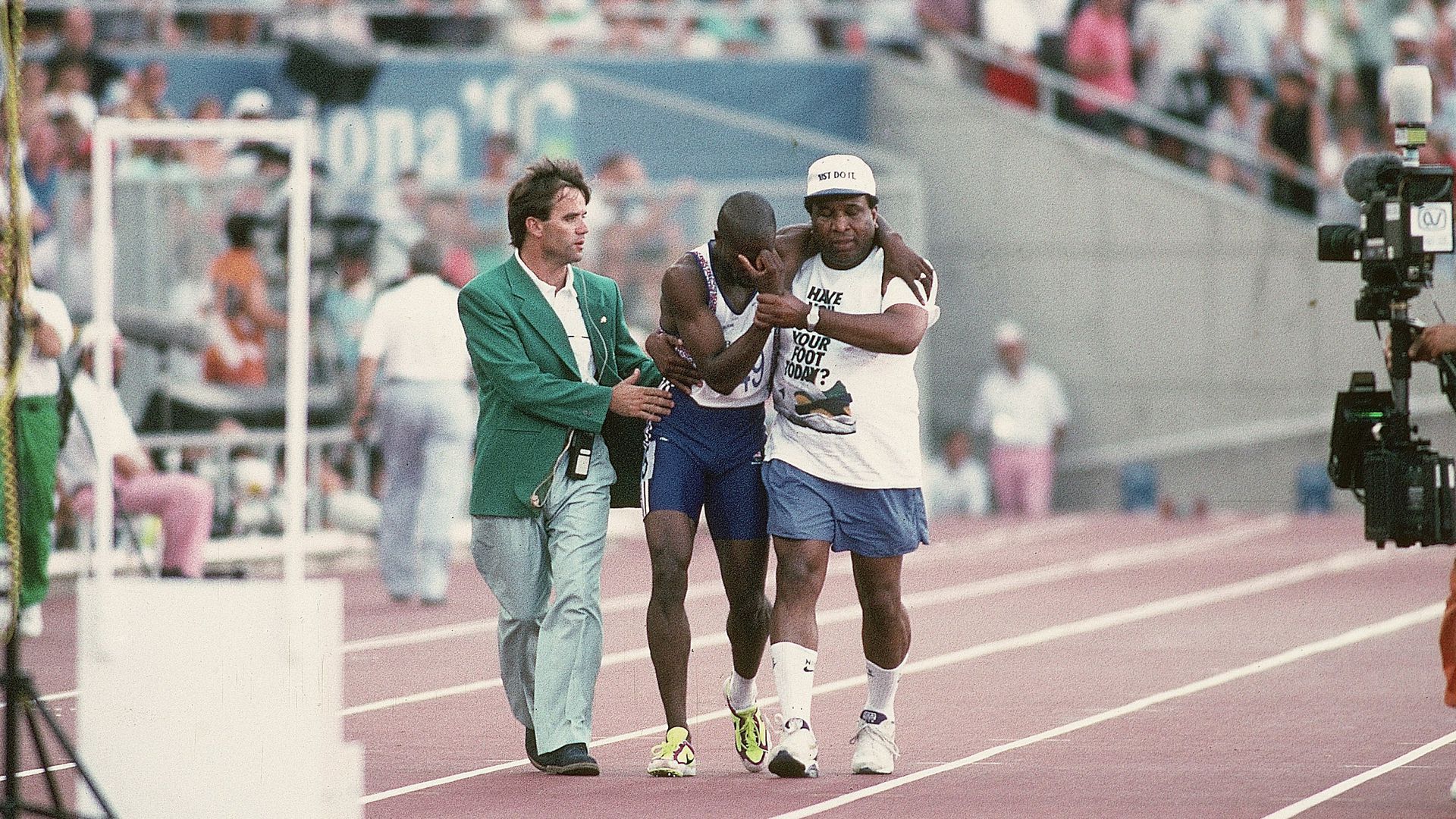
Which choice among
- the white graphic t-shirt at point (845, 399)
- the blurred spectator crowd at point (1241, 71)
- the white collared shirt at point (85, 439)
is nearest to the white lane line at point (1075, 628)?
the white graphic t-shirt at point (845, 399)

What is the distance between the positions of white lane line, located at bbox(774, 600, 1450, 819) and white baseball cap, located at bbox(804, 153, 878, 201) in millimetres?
2074

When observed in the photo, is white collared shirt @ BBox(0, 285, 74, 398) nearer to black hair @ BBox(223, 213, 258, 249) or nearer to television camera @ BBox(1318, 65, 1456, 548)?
black hair @ BBox(223, 213, 258, 249)

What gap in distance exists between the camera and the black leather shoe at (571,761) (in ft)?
28.5

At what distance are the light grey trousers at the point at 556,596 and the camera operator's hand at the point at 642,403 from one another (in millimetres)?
262

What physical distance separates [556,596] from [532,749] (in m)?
0.58

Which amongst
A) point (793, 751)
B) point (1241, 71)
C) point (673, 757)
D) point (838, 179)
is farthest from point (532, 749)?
point (1241, 71)

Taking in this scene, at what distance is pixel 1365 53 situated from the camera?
24984 mm

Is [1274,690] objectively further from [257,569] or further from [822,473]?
[257,569]

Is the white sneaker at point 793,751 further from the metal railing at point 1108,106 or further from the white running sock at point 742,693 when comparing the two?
the metal railing at point 1108,106

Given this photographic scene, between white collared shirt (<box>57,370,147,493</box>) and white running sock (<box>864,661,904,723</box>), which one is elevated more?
white collared shirt (<box>57,370,147,493</box>)

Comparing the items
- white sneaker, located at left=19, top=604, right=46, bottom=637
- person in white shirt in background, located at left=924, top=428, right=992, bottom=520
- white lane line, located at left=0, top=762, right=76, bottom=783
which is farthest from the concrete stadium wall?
white lane line, located at left=0, top=762, right=76, bottom=783

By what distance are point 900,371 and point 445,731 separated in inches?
104

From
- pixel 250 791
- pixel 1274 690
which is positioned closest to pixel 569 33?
pixel 1274 690

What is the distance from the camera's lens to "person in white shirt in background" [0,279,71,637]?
12992 mm
